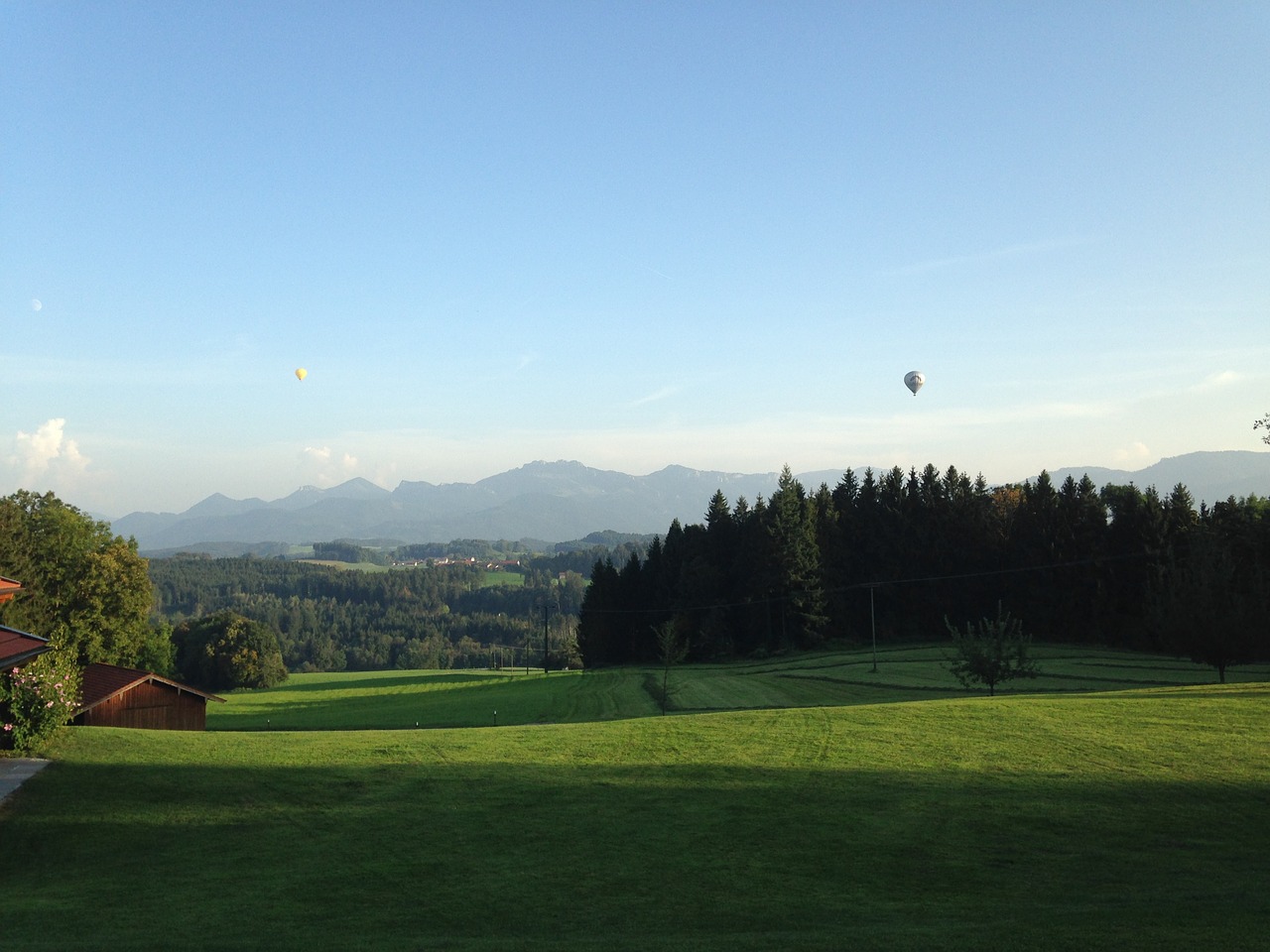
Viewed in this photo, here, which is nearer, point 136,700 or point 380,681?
point 136,700

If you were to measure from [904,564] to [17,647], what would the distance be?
2769 inches

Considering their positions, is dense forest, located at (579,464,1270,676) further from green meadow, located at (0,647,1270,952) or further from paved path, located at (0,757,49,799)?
paved path, located at (0,757,49,799)

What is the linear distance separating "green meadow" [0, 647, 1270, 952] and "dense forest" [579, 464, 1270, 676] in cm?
4508

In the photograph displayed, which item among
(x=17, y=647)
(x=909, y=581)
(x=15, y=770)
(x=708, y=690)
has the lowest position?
(x=708, y=690)

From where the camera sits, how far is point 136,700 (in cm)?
→ 3466

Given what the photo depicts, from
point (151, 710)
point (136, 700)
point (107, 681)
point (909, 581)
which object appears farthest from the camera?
point (909, 581)

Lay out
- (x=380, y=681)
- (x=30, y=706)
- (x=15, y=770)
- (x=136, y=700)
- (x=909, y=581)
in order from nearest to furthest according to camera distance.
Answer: (x=15, y=770) < (x=30, y=706) < (x=136, y=700) < (x=909, y=581) < (x=380, y=681)

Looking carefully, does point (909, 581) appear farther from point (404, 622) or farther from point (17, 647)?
point (404, 622)

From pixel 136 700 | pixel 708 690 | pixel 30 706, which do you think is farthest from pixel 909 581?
pixel 30 706

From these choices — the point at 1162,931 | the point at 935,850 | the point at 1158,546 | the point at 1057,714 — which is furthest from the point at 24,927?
the point at 1158,546

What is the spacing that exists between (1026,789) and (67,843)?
17303 millimetres

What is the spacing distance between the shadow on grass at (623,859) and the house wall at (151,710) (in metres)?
16.8

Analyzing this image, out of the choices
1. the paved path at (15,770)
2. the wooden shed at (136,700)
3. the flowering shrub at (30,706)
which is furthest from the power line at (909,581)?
the paved path at (15,770)

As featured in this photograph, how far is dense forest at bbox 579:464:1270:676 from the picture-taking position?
67.4m
